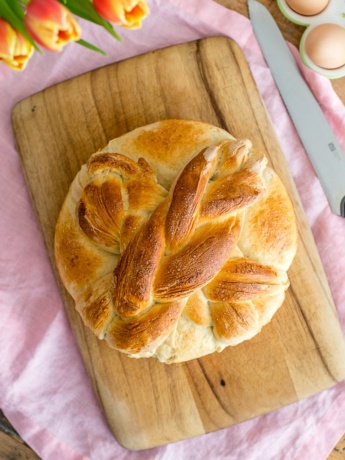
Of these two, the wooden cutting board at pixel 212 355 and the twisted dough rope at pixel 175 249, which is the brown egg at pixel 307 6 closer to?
the wooden cutting board at pixel 212 355

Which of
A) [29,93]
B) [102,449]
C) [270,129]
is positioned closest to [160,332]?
[102,449]

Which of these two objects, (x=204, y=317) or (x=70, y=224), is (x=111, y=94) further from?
(x=204, y=317)

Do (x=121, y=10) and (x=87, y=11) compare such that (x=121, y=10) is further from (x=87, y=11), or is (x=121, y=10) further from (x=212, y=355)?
(x=212, y=355)

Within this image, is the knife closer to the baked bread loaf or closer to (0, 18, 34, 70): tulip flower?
the baked bread loaf

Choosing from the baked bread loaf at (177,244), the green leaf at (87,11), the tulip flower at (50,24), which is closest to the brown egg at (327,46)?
the baked bread loaf at (177,244)

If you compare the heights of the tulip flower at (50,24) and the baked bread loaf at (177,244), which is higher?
the tulip flower at (50,24)

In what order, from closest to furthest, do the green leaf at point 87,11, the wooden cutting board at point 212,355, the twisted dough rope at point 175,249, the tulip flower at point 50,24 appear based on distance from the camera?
1. the tulip flower at point 50,24
2. the green leaf at point 87,11
3. the twisted dough rope at point 175,249
4. the wooden cutting board at point 212,355

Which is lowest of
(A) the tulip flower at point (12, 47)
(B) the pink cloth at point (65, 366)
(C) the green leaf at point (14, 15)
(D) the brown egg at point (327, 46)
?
(B) the pink cloth at point (65, 366)
